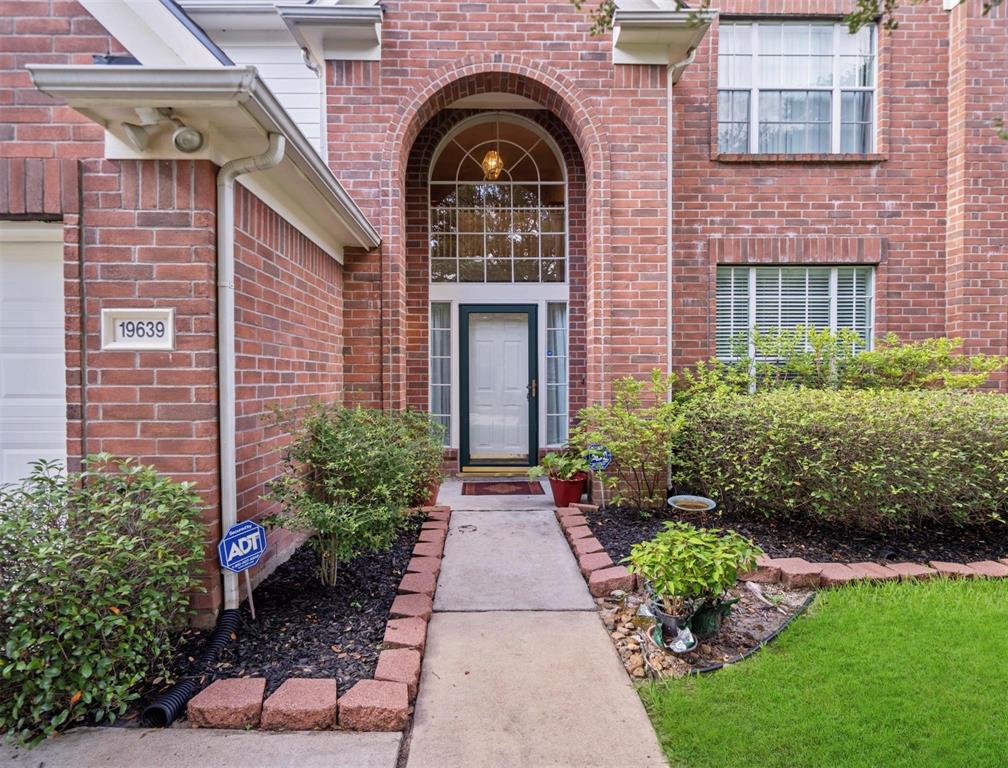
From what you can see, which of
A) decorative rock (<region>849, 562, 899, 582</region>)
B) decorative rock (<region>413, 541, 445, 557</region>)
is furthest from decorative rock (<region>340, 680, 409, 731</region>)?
decorative rock (<region>849, 562, 899, 582</region>)

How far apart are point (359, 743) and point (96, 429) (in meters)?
2.08

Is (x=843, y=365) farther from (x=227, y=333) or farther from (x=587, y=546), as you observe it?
(x=227, y=333)

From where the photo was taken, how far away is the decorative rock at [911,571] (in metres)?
3.72

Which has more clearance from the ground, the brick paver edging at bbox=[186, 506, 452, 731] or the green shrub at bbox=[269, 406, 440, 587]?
the green shrub at bbox=[269, 406, 440, 587]

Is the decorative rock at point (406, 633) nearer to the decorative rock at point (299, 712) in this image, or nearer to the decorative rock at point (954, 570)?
the decorative rock at point (299, 712)

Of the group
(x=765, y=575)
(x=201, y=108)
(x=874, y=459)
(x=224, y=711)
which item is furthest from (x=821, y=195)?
(x=224, y=711)

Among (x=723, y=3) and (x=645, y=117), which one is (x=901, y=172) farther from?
(x=645, y=117)

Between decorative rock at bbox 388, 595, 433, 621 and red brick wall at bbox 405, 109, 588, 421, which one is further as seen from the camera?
red brick wall at bbox 405, 109, 588, 421

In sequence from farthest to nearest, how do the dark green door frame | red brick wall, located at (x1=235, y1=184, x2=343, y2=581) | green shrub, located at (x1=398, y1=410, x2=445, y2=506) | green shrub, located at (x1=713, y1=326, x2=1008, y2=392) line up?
the dark green door frame → green shrub, located at (x1=713, y1=326, x2=1008, y2=392) → green shrub, located at (x1=398, y1=410, x2=445, y2=506) → red brick wall, located at (x1=235, y1=184, x2=343, y2=581)

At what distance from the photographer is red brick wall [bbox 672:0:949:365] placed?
20.7 ft

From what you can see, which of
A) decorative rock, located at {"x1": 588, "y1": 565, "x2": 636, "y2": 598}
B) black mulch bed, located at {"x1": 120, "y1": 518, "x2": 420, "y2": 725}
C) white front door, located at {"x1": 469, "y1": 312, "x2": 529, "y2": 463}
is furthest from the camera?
white front door, located at {"x1": 469, "y1": 312, "x2": 529, "y2": 463}

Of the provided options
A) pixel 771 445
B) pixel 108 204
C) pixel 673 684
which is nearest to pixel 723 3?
pixel 771 445

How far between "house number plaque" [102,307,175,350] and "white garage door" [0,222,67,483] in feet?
1.41

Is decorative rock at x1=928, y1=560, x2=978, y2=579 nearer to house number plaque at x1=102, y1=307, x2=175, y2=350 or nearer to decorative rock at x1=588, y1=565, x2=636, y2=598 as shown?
decorative rock at x1=588, y1=565, x2=636, y2=598
